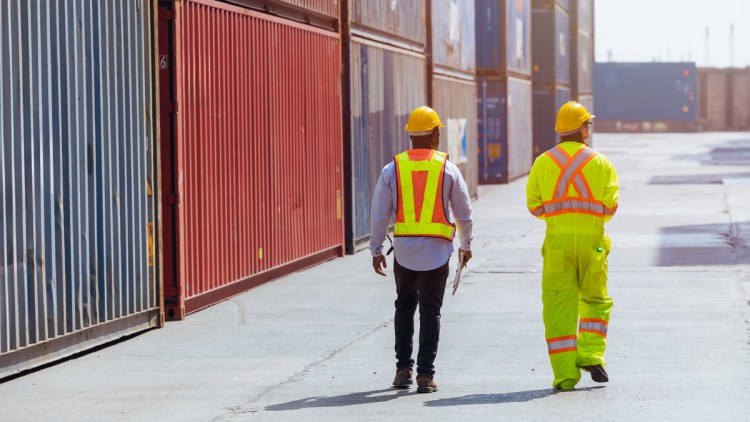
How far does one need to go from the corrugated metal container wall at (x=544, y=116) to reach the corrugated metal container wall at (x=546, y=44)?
337 millimetres

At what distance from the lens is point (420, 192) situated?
28.2 feet

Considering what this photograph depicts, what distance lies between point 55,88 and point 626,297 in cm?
611

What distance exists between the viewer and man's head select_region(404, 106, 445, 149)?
A: 8.64 m

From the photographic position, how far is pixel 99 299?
10.5 metres

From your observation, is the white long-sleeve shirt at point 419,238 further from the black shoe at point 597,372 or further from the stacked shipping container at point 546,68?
the stacked shipping container at point 546,68

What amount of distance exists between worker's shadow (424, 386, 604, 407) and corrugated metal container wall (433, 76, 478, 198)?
53.9ft

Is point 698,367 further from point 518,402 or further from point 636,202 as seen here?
point 636,202

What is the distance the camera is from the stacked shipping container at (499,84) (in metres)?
35.2

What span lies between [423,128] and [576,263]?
4.07ft

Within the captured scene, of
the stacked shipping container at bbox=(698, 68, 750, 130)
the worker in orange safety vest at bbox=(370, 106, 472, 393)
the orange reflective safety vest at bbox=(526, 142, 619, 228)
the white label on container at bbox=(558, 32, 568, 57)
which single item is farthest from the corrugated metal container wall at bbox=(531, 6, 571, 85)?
the stacked shipping container at bbox=(698, 68, 750, 130)

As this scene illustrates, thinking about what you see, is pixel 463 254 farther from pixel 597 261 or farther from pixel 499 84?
pixel 499 84

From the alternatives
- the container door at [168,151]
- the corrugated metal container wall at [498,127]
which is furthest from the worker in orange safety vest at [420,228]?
the corrugated metal container wall at [498,127]

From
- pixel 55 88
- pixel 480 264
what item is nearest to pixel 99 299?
pixel 55 88

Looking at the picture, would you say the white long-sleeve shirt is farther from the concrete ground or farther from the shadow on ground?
the shadow on ground
